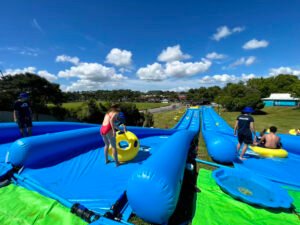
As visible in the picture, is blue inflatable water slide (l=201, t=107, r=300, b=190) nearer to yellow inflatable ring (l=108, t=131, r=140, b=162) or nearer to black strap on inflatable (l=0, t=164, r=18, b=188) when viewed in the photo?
yellow inflatable ring (l=108, t=131, r=140, b=162)

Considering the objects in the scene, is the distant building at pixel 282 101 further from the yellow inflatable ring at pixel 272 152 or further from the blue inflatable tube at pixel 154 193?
the blue inflatable tube at pixel 154 193

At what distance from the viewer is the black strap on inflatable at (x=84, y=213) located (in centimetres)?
205

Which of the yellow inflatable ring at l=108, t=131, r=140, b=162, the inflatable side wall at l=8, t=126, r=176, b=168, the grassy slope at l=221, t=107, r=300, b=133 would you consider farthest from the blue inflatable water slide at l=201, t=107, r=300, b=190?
the grassy slope at l=221, t=107, r=300, b=133

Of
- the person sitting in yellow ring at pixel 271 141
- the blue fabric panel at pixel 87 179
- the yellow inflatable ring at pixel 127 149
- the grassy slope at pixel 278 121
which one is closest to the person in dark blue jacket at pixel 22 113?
the blue fabric panel at pixel 87 179

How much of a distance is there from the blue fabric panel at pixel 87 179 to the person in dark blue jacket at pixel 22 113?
2.00 metres

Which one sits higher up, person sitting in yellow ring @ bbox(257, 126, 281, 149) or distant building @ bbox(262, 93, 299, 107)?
person sitting in yellow ring @ bbox(257, 126, 281, 149)

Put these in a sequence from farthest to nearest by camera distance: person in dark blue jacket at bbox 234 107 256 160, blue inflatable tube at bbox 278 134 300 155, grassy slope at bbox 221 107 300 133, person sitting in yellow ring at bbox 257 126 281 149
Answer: grassy slope at bbox 221 107 300 133 < blue inflatable tube at bbox 278 134 300 155 < person sitting in yellow ring at bbox 257 126 281 149 < person in dark blue jacket at bbox 234 107 256 160

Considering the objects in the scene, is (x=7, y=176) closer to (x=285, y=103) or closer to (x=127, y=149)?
(x=127, y=149)

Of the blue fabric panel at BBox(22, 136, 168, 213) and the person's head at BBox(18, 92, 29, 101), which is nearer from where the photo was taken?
the blue fabric panel at BBox(22, 136, 168, 213)

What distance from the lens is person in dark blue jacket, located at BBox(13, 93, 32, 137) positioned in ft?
15.1

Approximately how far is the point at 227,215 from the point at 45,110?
1839 cm

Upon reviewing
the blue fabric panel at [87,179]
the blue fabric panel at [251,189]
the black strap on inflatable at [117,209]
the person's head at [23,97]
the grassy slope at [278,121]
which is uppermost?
the person's head at [23,97]

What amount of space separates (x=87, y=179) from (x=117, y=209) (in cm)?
98

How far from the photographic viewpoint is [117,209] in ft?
7.50
